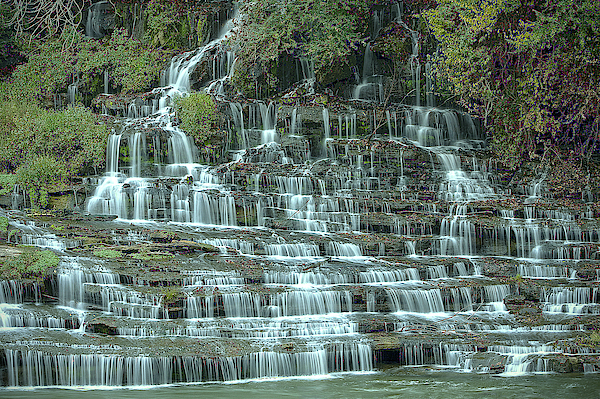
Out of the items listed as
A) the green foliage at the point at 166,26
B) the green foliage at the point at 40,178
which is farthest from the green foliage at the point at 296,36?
the green foliage at the point at 40,178

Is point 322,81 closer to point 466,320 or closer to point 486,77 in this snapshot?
point 486,77

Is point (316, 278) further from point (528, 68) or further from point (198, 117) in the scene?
point (528, 68)

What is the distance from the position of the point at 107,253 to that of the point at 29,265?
188 cm

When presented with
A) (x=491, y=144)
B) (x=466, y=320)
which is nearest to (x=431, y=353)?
(x=466, y=320)

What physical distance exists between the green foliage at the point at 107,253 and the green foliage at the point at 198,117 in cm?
754

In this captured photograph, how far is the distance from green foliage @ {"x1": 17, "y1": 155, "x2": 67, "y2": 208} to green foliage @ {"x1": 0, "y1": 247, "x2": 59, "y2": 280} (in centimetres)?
560

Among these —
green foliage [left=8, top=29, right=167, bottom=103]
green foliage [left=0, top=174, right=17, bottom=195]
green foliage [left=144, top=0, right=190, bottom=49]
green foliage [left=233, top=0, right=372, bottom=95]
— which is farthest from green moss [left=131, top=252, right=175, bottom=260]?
green foliage [left=144, top=0, right=190, bottom=49]

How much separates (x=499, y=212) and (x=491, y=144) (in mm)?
4901

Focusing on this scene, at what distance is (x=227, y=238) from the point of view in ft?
50.0

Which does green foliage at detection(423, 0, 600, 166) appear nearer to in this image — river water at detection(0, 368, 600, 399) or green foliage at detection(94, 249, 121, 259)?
Answer: river water at detection(0, 368, 600, 399)

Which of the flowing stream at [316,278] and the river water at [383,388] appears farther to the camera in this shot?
the flowing stream at [316,278]

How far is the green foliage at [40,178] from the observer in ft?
57.3

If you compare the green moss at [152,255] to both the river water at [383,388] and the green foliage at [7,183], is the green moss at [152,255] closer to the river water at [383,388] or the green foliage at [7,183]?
the river water at [383,388]

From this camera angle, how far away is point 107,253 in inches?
524
